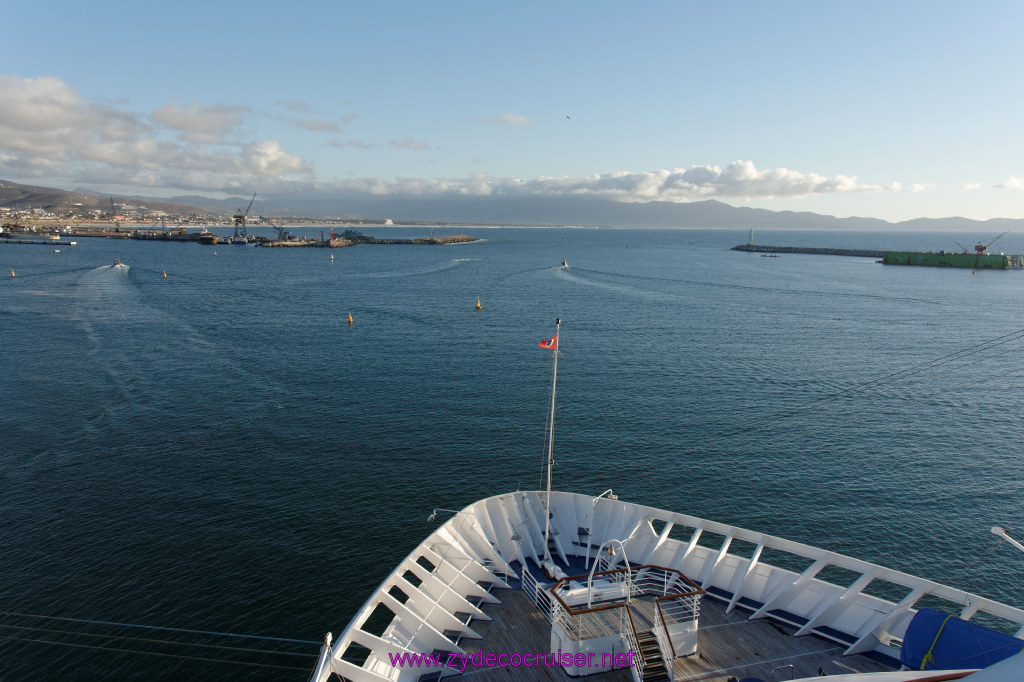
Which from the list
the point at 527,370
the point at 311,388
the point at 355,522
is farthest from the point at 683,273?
the point at 355,522

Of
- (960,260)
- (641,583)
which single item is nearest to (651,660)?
(641,583)

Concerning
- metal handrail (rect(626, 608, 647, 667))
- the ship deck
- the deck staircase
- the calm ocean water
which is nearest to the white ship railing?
the ship deck

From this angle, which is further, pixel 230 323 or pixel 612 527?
pixel 230 323

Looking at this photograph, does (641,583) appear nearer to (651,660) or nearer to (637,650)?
(651,660)

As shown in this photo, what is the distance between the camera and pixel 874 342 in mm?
68312

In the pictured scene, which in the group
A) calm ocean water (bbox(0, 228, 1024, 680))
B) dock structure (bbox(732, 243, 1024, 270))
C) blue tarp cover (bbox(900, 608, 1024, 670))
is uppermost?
dock structure (bbox(732, 243, 1024, 270))

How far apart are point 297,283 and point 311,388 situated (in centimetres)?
7882

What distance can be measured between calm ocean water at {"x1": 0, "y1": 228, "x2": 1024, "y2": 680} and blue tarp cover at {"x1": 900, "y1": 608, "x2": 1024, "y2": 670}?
50.6 feet

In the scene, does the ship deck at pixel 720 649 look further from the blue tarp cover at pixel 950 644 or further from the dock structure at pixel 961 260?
the dock structure at pixel 961 260

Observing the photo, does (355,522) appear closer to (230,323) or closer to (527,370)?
(527,370)

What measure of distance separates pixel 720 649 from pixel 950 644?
5363 millimetres

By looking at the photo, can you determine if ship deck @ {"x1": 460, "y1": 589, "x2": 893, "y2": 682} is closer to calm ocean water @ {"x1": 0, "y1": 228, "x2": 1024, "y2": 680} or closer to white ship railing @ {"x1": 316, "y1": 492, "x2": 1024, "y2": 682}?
white ship railing @ {"x1": 316, "y1": 492, "x2": 1024, "y2": 682}

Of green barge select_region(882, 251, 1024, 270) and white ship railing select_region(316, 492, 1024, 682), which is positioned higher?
green barge select_region(882, 251, 1024, 270)

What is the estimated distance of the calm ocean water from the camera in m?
24.7
